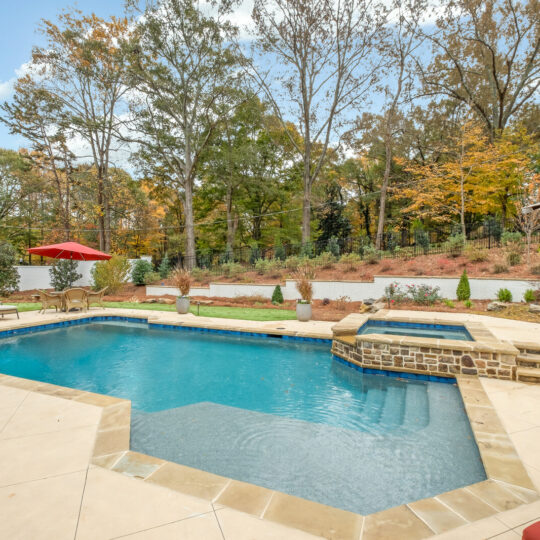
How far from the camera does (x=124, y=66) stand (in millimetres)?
15234

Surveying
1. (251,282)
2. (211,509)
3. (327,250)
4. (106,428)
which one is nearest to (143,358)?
(106,428)

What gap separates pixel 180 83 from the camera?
16.0m

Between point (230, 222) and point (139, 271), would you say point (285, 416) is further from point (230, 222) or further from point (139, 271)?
point (230, 222)

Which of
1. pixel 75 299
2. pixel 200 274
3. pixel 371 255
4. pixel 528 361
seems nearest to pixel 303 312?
pixel 528 361

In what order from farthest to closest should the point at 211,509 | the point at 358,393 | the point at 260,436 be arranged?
the point at 358,393 < the point at 260,436 < the point at 211,509

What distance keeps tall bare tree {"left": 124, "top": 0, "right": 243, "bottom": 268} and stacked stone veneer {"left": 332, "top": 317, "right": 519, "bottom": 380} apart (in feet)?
40.7

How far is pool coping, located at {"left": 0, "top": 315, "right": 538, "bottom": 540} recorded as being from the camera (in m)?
1.68

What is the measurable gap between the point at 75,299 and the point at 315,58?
14.3 m

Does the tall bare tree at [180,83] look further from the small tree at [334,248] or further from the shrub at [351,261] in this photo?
the shrub at [351,261]

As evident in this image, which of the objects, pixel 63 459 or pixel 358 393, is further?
pixel 358 393

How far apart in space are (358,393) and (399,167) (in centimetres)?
1934

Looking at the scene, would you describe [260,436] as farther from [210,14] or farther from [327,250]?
[210,14]

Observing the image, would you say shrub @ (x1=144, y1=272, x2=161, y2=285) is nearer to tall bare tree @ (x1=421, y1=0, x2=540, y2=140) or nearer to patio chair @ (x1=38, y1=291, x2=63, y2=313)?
patio chair @ (x1=38, y1=291, x2=63, y2=313)

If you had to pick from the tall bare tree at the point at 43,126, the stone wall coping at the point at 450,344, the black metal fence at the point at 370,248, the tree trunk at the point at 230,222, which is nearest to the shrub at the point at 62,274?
the tall bare tree at the point at 43,126
